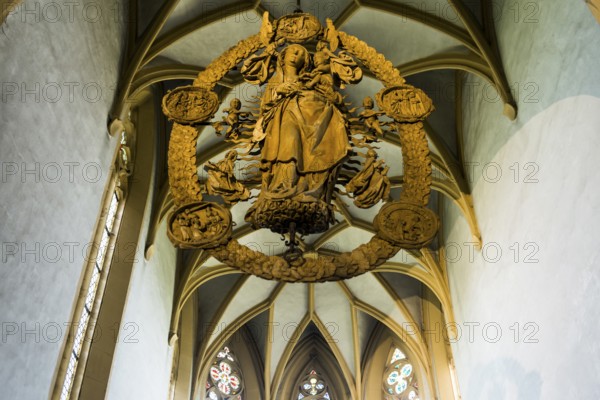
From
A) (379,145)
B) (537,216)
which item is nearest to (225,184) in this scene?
(537,216)

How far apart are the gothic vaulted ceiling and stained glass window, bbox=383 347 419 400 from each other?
0.48m

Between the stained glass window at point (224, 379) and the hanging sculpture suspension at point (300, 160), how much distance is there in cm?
985

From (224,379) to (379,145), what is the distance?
6555mm

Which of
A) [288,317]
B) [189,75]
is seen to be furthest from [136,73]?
[288,317]

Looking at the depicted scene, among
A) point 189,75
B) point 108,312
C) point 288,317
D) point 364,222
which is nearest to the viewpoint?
point 108,312

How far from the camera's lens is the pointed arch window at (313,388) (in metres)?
16.6

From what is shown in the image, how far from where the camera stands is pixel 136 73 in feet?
34.8

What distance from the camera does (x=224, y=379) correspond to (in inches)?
631

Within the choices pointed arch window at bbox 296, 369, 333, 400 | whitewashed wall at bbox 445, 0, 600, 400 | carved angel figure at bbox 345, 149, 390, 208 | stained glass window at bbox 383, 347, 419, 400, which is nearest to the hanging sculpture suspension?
carved angel figure at bbox 345, 149, 390, 208

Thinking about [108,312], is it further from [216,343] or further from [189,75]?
[216,343]

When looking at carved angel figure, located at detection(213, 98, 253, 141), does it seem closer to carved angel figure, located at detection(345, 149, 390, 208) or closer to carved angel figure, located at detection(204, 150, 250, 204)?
carved angel figure, located at detection(204, 150, 250, 204)

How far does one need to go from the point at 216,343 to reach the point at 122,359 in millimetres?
5541

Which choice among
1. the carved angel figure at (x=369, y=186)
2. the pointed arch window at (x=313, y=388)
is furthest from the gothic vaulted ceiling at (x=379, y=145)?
the carved angel figure at (x=369, y=186)

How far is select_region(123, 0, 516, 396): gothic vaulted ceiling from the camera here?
418 inches
